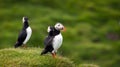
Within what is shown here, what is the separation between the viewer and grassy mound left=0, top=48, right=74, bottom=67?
18312 mm

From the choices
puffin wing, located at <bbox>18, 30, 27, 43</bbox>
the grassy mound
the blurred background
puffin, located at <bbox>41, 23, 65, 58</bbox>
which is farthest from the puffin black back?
the blurred background

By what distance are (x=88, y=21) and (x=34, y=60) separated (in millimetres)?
27084

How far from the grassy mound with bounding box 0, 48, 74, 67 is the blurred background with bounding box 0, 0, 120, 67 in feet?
48.8

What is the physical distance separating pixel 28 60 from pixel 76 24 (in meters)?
26.0

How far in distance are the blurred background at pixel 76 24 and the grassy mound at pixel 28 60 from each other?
14.9 meters

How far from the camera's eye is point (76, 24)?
44.2 m

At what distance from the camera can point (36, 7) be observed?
47938 mm

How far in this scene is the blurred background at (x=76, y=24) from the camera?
37.2m

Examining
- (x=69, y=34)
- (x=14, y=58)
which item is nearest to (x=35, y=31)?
(x=69, y=34)

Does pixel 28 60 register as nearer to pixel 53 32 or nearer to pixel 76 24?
pixel 53 32

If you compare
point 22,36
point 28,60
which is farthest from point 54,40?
point 22,36

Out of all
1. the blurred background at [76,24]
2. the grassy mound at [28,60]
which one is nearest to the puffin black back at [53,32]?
the grassy mound at [28,60]

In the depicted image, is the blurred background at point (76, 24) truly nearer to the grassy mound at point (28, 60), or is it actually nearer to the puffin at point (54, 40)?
the grassy mound at point (28, 60)

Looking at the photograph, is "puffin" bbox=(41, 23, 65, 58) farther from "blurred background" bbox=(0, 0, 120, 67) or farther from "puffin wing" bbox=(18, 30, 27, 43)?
"blurred background" bbox=(0, 0, 120, 67)
